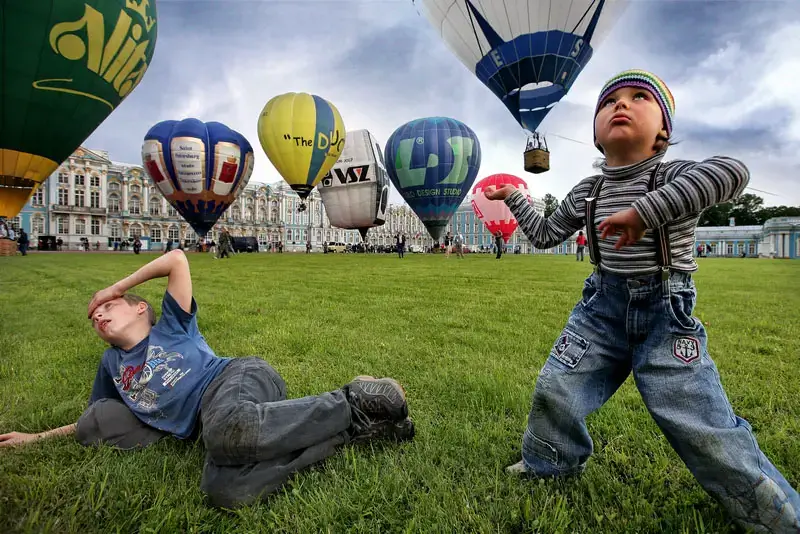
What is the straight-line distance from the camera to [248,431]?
62.2 inches

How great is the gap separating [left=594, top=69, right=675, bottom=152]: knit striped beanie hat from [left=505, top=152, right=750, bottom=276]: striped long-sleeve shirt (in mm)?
153

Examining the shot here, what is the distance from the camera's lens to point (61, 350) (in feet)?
11.6

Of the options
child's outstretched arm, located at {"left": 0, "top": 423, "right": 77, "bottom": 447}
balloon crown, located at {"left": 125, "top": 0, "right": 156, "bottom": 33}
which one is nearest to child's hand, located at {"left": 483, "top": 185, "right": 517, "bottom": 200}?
child's outstretched arm, located at {"left": 0, "top": 423, "right": 77, "bottom": 447}

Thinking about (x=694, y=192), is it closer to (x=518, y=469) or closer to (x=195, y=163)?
(x=518, y=469)

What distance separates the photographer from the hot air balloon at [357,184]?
27062 millimetres

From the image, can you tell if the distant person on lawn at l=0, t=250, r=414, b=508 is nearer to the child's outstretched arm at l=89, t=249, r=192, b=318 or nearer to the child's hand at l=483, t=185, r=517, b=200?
the child's outstretched arm at l=89, t=249, r=192, b=318

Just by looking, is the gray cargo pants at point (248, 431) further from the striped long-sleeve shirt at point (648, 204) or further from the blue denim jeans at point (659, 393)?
the striped long-sleeve shirt at point (648, 204)

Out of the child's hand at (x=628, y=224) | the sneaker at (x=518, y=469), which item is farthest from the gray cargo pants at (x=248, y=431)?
the child's hand at (x=628, y=224)

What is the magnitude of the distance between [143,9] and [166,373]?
35.9 ft

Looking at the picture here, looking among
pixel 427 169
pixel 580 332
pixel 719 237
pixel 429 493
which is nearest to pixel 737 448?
pixel 580 332

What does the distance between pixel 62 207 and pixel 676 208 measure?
7860 cm

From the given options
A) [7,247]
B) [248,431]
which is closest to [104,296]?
[248,431]

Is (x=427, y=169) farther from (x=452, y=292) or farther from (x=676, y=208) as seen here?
(x=676, y=208)

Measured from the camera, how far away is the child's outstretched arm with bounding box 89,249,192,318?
190cm
